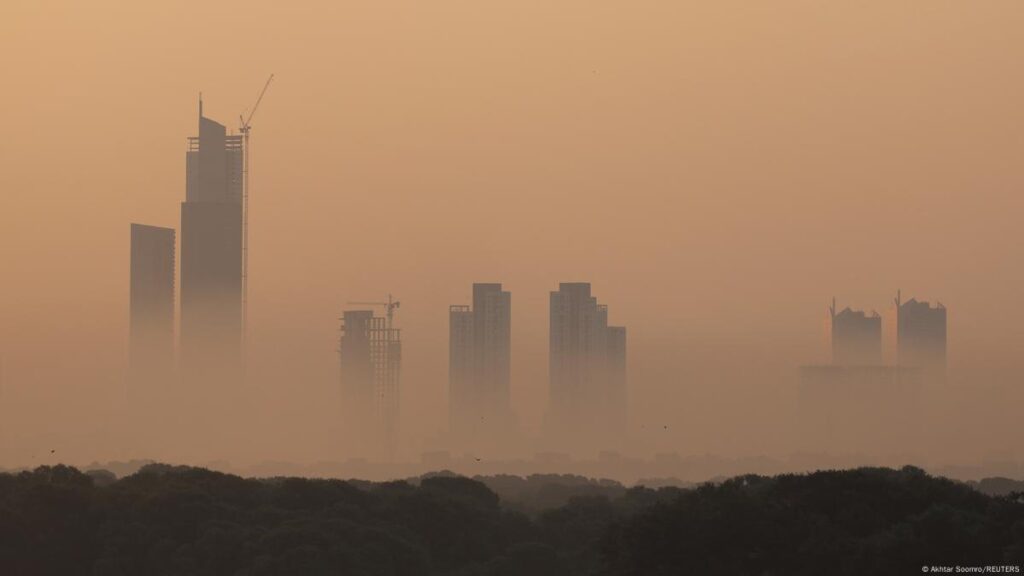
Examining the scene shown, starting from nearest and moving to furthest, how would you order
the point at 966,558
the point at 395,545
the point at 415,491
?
1. the point at 966,558
2. the point at 395,545
3. the point at 415,491

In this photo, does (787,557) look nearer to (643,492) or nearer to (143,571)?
(143,571)

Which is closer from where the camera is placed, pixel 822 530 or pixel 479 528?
pixel 822 530

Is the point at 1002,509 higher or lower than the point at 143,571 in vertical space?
higher

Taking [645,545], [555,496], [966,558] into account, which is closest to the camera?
[966,558]

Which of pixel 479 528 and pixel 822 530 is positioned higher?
pixel 822 530

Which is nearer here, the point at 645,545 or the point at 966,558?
the point at 966,558

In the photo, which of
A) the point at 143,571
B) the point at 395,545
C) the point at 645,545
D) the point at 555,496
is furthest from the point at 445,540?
the point at 555,496

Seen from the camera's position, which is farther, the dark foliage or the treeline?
the treeline

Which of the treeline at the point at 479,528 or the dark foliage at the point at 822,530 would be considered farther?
the treeline at the point at 479,528
